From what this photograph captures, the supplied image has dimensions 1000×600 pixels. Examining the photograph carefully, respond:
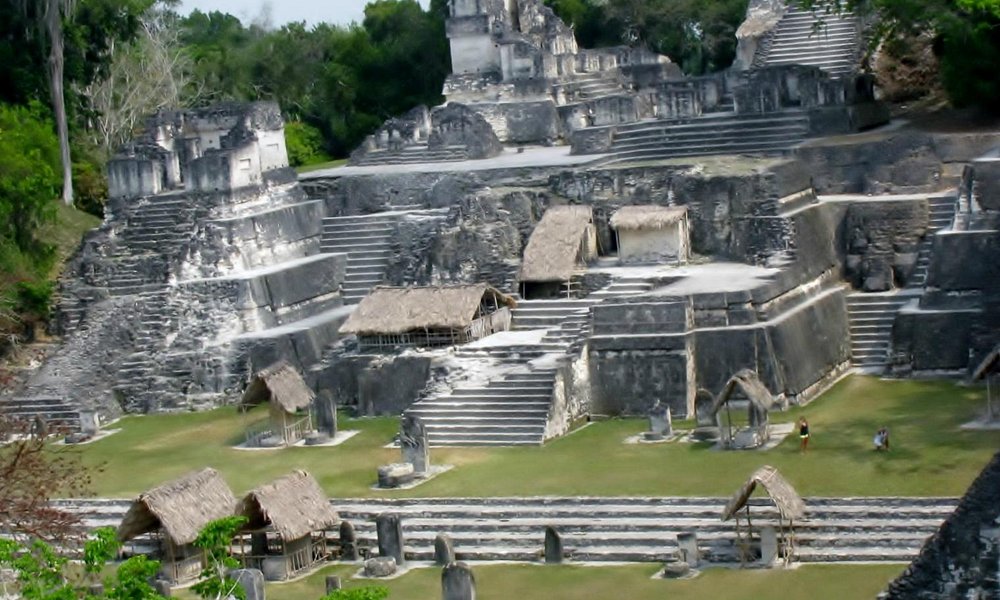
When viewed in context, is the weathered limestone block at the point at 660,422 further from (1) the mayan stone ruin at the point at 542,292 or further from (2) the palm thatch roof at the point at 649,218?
(2) the palm thatch roof at the point at 649,218

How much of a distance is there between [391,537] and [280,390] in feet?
17.9

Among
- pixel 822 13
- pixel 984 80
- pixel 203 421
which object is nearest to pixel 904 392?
pixel 984 80

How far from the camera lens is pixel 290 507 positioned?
64.3 ft

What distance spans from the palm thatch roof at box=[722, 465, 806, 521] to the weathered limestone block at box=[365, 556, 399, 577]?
3328 millimetres

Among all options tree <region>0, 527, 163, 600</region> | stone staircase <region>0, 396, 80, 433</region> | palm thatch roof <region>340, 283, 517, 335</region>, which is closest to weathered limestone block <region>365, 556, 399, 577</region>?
tree <region>0, 527, 163, 600</region>

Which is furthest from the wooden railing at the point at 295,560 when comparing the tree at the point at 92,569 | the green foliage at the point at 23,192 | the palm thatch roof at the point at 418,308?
the green foliage at the point at 23,192

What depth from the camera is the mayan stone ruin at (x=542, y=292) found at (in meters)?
19.9

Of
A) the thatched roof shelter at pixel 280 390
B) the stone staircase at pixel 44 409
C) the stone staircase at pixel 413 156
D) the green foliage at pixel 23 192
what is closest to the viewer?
the thatched roof shelter at pixel 280 390

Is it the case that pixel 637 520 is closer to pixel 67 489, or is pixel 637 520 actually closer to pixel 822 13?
pixel 67 489

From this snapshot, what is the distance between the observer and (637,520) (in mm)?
19422

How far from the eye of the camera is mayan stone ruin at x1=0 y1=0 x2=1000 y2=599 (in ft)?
65.3

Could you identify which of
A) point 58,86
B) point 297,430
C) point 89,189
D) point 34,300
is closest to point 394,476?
point 297,430

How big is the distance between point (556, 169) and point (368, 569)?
11.4 metres

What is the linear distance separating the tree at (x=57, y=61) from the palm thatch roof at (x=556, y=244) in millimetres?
9887
